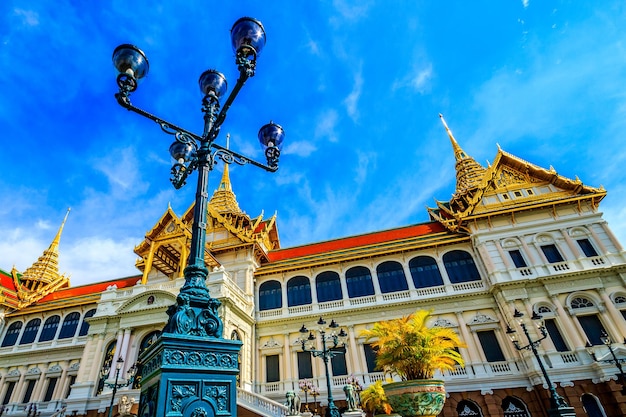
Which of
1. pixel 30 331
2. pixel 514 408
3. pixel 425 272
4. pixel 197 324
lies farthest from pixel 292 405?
pixel 30 331

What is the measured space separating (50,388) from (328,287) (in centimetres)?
2103

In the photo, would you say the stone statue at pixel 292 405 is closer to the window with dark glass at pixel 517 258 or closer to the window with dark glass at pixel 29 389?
the window with dark glass at pixel 517 258

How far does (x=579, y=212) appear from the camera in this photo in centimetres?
2003

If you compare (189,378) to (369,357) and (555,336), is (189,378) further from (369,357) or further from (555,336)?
(555,336)

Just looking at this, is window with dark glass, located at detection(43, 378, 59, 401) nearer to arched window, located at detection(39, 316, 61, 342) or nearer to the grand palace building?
the grand palace building

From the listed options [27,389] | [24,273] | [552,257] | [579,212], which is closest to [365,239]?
[552,257]

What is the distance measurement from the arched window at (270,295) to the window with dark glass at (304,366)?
3606mm

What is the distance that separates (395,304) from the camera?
65.1 ft

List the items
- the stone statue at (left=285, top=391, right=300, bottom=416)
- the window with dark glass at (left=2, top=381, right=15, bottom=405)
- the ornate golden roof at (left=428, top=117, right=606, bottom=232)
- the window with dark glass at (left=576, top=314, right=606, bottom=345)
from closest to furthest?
1. the stone statue at (left=285, top=391, right=300, bottom=416)
2. the window with dark glass at (left=576, top=314, right=606, bottom=345)
3. the ornate golden roof at (left=428, top=117, right=606, bottom=232)
4. the window with dark glass at (left=2, top=381, right=15, bottom=405)

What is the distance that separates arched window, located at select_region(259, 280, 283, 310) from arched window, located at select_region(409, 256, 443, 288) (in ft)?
29.6

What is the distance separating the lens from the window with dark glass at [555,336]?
16.5 metres

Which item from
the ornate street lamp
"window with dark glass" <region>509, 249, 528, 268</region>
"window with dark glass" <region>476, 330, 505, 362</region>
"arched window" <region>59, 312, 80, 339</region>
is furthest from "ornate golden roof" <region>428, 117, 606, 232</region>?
"arched window" <region>59, 312, 80, 339</region>

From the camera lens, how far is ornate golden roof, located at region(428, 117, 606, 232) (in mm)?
20375

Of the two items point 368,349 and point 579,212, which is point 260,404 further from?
point 579,212
